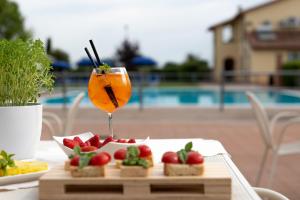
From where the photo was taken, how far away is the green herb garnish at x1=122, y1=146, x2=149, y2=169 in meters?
1.08

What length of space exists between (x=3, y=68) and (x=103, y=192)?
0.57m

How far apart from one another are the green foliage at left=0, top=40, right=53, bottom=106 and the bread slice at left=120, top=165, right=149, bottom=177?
0.56m

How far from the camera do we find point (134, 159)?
1095 millimetres

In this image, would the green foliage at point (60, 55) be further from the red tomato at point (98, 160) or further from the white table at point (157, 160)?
the red tomato at point (98, 160)

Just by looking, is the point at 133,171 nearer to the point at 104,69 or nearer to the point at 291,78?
the point at 104,69

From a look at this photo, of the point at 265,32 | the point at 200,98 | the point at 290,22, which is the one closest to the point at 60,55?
the point at 265,32

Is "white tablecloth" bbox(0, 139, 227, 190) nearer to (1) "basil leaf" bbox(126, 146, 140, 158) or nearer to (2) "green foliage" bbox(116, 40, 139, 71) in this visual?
(1) "basil leaf" bbox(126, 146, 140, 158)

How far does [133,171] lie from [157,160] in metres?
0.47

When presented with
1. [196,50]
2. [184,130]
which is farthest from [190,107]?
[196,50]

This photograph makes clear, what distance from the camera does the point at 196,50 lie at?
38688mm

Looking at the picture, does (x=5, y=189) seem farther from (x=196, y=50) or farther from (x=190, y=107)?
(x=196, y=50)

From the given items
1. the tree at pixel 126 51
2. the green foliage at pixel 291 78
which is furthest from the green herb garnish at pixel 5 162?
the tree at pixel 126 51

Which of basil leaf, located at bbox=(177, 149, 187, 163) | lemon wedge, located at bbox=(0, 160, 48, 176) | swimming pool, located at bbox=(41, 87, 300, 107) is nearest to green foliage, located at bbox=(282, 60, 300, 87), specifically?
swimming pool, located at bbox=(41, 87, 300, 107)

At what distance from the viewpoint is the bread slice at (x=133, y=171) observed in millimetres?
1082
